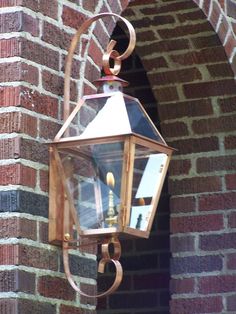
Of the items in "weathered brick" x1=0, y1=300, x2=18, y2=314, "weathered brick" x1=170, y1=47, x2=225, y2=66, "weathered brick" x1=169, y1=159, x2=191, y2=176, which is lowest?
"weathered brick" x1=0, y1=300, x2=18, y2=314

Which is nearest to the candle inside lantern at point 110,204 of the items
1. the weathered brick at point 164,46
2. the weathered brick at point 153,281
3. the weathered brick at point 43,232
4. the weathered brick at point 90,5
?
the weathered brick at point 43,232

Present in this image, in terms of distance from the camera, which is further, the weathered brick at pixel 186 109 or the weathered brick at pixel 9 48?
the weathered brick at pixel 186 109

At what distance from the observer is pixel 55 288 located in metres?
3.36

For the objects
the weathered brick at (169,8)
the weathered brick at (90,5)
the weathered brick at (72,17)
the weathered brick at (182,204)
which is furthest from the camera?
the weathered brick at (182,204)

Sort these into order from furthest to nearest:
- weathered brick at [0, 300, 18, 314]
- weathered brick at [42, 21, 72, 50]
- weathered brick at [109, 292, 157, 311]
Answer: weathered brick at [109, 292, 157, 311] → weathered brick at [42, 21, 72, 50] → weathered brick at [0, 300, 18, 314]

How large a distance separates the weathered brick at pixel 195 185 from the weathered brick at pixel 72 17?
131cm

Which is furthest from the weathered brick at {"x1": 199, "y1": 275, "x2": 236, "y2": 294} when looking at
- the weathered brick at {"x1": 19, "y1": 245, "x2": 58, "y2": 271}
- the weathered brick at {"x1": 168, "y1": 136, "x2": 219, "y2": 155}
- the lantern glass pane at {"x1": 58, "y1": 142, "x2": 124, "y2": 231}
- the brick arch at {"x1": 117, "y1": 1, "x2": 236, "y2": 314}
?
the lantern glass pane at {"x1": 58, "y1": 142, "x2": 124, "y2": 231}

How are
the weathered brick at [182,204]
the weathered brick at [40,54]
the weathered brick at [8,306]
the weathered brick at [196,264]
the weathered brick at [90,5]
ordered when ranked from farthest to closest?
the weathered brick at [182,204] → the weathered brick at [196,264] → the weathered brick at [90,5] → the weathered brick at [40,54] → the weathered brick at [8,306]

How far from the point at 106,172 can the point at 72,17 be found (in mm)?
648

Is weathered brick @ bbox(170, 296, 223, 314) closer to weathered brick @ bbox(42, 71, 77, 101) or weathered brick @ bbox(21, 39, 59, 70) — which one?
weathered brick @ bbox(42, 71, 77, 101)

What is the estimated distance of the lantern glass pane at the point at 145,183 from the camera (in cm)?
322

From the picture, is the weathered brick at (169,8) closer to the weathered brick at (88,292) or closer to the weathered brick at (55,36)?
the weathered brick at (55,36)

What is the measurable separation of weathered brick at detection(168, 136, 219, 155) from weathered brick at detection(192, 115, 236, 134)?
0.04 metres

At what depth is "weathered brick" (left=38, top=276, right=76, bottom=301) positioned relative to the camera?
3301mm
